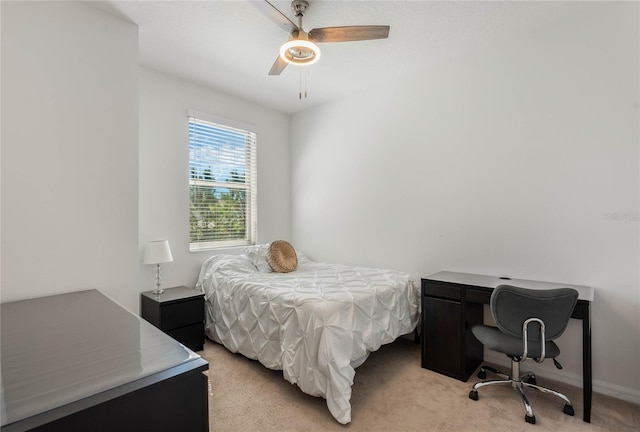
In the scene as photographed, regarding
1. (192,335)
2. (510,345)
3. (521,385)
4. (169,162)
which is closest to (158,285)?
(192,335)

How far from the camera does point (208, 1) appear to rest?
2154mm

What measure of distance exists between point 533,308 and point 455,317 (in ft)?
2.15

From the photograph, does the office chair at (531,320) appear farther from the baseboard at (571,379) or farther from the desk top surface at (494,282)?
the baseboard at (571,379)

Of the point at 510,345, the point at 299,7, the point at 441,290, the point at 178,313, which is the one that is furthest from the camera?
the point at 178,313

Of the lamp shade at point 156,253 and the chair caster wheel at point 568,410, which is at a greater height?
the lamp shade at point 156,253

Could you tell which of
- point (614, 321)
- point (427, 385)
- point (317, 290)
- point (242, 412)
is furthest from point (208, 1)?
point (614, 321)

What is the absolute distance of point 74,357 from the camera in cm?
107

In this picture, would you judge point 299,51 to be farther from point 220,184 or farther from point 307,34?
point 220,184

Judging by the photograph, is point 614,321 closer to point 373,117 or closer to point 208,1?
point 373,117

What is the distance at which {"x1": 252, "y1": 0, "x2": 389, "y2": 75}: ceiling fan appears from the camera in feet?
6.61

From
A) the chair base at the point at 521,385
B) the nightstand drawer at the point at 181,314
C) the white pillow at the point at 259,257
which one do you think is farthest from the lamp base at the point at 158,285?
the chair base at the point at 521,385

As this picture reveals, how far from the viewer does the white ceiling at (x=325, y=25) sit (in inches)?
87.6

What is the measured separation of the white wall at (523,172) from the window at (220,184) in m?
1.32

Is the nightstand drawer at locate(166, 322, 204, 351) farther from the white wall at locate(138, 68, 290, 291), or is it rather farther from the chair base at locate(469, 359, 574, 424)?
the chair base at locate(469, 359, 574, 424)
